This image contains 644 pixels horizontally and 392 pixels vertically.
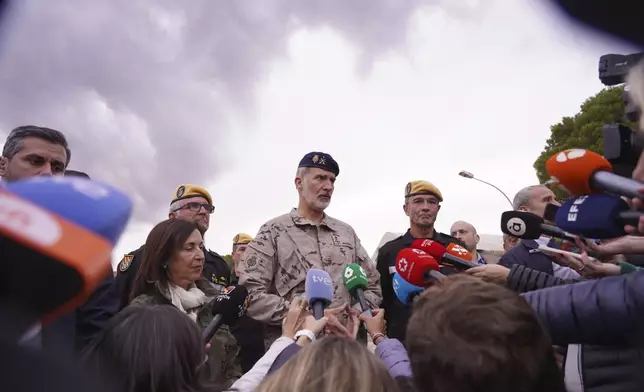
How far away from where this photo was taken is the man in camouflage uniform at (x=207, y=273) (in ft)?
11.9

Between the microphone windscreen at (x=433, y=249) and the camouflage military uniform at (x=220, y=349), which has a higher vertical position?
the microphone windscreen at (x=433, y=249)

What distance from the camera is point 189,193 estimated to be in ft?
16.2

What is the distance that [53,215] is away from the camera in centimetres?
72

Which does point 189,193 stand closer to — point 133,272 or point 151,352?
point 133,272

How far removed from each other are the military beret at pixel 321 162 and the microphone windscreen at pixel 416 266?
1273mm

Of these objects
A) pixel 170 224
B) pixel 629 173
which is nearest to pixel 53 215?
pixel 629 173

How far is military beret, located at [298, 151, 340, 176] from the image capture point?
372 cm

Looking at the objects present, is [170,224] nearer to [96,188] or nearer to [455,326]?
[455,326]

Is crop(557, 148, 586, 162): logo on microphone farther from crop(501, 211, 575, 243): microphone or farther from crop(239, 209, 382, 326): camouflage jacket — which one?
crop(239, 209, 382, 326): camouflage jacket

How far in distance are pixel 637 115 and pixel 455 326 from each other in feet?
2.20

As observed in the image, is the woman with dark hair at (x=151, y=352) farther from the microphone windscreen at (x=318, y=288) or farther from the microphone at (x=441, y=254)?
the microphone at (x=441, y=254)

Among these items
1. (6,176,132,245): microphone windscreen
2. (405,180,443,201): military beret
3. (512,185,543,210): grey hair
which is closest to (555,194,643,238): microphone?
(6,176,132,245): microphone windscreen

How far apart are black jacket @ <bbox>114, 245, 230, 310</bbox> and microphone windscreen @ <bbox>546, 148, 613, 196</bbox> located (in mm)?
2622

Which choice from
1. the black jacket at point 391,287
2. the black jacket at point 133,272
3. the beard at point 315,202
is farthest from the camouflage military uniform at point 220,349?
the black jacket at point 391,287
